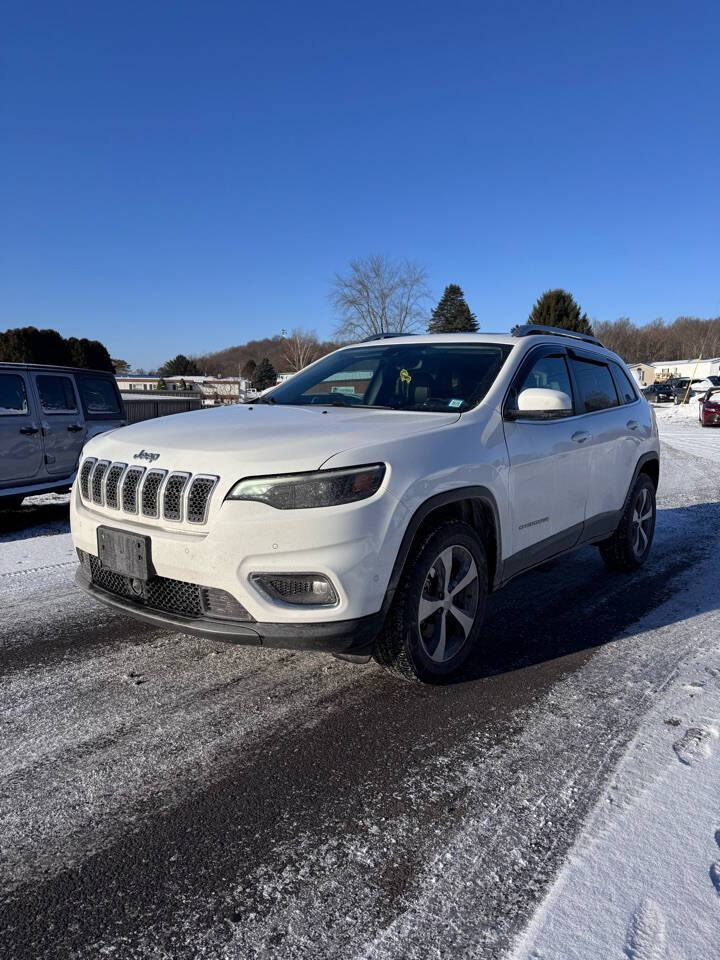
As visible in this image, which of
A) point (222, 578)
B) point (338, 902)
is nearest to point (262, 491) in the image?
point (222, 578)

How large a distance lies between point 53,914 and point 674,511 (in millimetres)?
7746

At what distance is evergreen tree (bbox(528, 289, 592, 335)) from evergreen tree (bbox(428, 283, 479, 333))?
842 cm

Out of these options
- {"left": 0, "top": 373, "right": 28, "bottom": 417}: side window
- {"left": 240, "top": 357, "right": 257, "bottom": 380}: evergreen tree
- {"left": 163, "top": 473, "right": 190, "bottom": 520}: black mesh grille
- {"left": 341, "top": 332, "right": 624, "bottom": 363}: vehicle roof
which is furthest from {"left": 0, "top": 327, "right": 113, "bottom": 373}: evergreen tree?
{"left": 240, "top": 357, "right": 257, "bottom": 380}: evergreen tree

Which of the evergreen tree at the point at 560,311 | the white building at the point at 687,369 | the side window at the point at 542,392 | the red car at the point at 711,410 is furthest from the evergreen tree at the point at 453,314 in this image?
the side window at the point at 542,392

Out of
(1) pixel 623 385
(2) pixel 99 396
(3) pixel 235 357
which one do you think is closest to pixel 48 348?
(2) pixel 99 396

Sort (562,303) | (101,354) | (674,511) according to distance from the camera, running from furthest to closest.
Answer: (562,303), (101,354), (674,511)

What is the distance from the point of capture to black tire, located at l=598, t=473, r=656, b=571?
521 cm

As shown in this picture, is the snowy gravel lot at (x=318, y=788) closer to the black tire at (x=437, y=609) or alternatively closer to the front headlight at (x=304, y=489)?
the black tire at (x=437, y=609)

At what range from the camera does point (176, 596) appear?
9.73 ft

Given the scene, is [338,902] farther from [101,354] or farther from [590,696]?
[101,354]

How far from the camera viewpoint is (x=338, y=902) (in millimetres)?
1900

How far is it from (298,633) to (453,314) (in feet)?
226

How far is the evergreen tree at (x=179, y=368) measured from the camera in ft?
407

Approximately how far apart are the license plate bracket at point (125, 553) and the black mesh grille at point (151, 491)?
117mm
